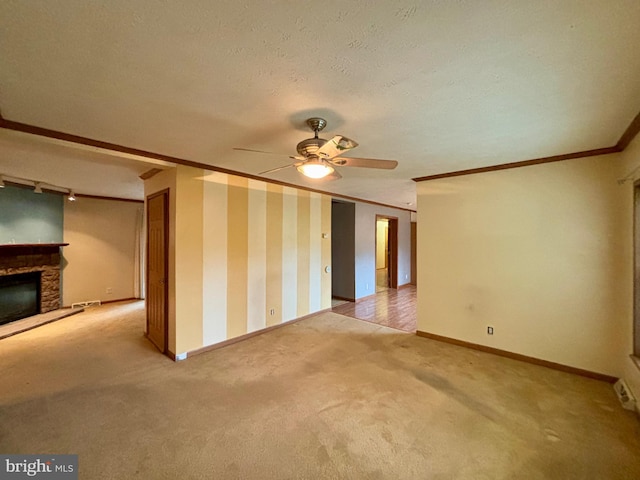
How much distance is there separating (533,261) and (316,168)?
2.87 meters

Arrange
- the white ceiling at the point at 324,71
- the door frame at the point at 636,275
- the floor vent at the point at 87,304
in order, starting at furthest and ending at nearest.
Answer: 1. the floor vent at the point at 87,304
2. the door frame at the point at 636,275
3. the white ceiling at the point at 324,71

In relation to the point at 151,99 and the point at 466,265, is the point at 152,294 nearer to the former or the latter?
the point at 151,99

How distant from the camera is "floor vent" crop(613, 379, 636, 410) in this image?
2.24m

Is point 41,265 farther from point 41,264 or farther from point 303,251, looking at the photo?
point 303,251

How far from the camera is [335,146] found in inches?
70.9

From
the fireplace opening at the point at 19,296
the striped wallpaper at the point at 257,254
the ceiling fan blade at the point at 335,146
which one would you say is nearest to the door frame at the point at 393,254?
the striped wallpaper at the point at 257,254

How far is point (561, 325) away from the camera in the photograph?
2.97m

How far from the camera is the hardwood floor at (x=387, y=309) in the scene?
4.66 metres

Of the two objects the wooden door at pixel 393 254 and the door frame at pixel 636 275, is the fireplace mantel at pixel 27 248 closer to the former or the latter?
the wooden door at pixel 393 254

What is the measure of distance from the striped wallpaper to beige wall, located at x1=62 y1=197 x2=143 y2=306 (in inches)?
155

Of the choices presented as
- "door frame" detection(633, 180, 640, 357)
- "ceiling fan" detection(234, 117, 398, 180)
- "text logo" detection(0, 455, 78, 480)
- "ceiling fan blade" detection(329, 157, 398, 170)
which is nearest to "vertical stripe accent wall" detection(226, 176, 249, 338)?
"ceiling fan" detection(234, 117, 398, 180)

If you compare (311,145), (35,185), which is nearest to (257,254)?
(311,145)

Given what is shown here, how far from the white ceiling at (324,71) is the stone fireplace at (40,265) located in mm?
3039

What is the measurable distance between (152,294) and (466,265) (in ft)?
14.2
